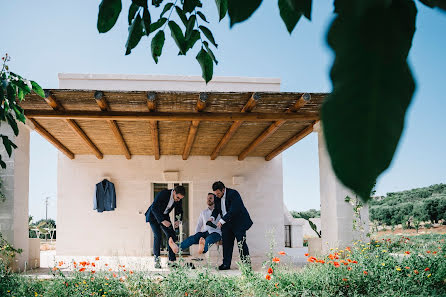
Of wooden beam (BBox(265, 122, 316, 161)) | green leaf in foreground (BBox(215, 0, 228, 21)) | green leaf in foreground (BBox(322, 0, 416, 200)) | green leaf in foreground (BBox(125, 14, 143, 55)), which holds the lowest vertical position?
green leaf in foreground (BBox(322, 0, 416, 200))

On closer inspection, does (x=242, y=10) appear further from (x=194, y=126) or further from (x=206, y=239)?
(x=206, y=239)

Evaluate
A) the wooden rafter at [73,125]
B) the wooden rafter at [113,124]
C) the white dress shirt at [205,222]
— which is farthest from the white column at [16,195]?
the white dress shirt at [205,222]

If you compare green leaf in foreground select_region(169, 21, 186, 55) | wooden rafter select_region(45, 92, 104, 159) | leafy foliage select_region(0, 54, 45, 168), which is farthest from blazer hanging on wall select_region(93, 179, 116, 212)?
green leaf in foreground select_region(169, 21, 186, 55)

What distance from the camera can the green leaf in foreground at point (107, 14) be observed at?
0.65 m

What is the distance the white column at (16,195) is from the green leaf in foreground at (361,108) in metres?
7.80

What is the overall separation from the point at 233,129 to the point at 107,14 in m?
7.36

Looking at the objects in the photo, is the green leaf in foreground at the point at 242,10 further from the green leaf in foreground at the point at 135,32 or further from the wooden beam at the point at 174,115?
the wooden beam at the point at 174,115

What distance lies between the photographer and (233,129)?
8016 millimetres

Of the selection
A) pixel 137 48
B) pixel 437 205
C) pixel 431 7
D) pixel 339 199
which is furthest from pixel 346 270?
pixel 437 205

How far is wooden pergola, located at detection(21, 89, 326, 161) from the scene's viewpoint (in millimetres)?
Result: 6504

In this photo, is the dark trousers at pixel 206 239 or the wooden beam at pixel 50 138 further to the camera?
the wooden beam at pixel 50 138

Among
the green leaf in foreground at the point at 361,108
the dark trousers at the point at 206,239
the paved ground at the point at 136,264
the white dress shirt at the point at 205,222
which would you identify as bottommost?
the paved ground at the point at 136,264

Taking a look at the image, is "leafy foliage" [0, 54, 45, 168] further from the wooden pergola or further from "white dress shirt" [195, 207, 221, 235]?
"white dress shirt" [195, 207, 221, 235]

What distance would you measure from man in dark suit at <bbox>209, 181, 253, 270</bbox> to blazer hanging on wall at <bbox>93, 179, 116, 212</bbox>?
385 centimetres
